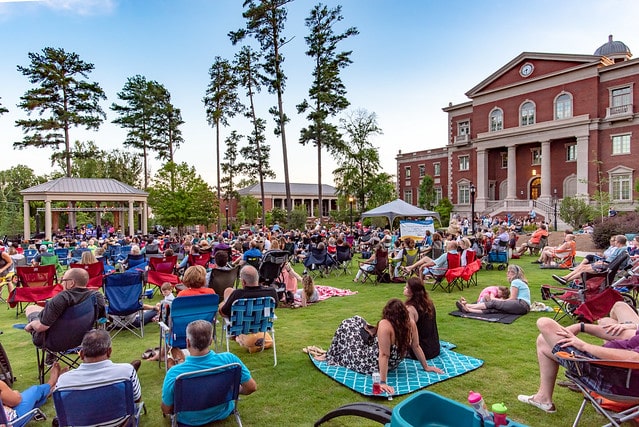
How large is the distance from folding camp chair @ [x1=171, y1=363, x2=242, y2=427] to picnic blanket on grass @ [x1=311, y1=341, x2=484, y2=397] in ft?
4.96

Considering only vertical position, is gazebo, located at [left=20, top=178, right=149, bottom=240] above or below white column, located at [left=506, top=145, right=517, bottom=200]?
below

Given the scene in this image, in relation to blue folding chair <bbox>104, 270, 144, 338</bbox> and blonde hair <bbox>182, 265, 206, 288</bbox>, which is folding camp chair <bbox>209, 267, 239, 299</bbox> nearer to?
blue folding chair <bbox>104, 270, 144, 338</bbox>

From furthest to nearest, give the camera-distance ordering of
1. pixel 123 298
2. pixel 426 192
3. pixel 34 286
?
pixel 426 192, pixel 34 286, pixel 123 298

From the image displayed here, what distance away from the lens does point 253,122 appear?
1227 inches

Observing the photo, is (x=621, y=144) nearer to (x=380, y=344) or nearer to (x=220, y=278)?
(x=220, y=278)

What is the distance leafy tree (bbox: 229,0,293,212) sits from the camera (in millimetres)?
24891

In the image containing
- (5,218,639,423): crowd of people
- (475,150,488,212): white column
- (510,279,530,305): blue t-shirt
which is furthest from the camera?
(475,150,488,212): white column

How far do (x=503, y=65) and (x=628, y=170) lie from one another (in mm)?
13600

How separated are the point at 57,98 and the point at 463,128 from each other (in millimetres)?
36308

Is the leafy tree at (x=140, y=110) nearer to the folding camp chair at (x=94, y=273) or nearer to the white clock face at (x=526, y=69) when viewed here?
the folding camp chair at (x=94, y=273)

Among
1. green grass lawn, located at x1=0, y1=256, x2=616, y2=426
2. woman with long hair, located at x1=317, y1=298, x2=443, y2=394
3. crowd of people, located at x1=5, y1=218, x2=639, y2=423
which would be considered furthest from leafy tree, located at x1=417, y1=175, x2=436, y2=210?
woman with long hair, located at x1=317, y1=298, x2=443, y2=394

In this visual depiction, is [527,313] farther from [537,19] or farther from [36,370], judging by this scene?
[537,19]

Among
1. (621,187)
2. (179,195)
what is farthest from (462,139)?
(179,195)

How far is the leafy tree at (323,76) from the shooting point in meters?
28.1
